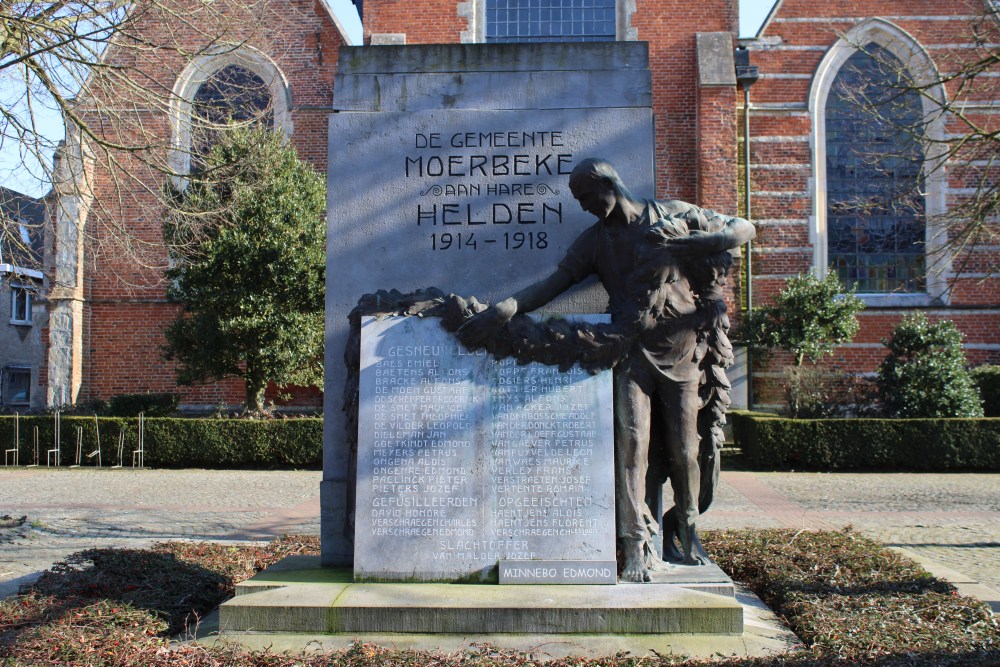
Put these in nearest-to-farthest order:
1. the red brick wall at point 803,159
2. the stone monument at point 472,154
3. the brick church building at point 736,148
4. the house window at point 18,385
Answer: the stone monument at point 472,154, the brick church building at point 736,148, the red brick wall at point 803,159, the house window at point 18,385

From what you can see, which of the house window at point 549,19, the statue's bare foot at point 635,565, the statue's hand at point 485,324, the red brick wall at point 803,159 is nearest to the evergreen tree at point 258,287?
the house window at point 549,19

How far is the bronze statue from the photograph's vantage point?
4945 mm

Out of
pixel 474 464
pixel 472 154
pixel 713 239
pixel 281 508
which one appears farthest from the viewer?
pixel 281 508

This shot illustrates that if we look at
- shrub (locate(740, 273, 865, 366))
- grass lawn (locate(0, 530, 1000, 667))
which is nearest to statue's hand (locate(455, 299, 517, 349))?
grass lawn (locate(0, 530, 1000, 667))

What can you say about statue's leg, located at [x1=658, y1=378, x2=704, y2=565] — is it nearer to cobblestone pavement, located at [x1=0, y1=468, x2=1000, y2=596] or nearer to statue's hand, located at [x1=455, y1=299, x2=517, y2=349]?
statue's hand, located at [x1=455, y1=299, x2=517, y2=349]

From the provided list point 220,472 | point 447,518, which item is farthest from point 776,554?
point 220,472

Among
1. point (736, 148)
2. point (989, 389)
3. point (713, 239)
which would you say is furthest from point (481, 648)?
point (736, 148)

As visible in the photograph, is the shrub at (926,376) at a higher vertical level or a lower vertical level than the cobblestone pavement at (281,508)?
higher

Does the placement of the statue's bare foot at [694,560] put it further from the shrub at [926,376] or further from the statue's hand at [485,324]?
the shrub at [926,376]

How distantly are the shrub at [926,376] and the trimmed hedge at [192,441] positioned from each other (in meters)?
11.4

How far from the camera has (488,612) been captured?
14.4ft

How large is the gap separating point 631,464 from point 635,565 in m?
0.55

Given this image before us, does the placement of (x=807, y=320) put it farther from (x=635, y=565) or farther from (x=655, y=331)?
(x=635, y=565)

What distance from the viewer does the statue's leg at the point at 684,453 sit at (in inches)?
199
